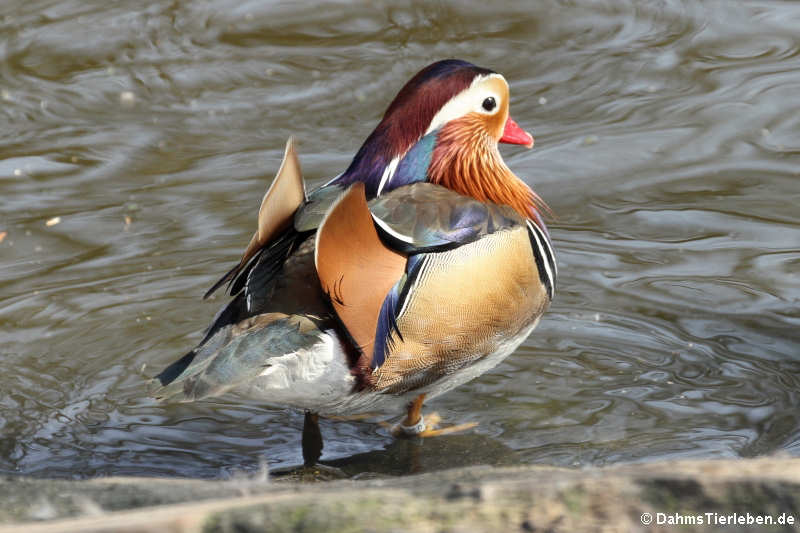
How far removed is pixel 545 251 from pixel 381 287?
0.73 m

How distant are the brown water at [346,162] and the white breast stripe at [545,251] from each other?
448 mm

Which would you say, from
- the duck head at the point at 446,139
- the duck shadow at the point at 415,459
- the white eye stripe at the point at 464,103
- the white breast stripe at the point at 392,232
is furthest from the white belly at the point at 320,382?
the white eye stripe at the point at 464,103

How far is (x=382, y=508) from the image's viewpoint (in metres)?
1.77

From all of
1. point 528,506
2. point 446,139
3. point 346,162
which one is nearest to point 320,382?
point 446,139

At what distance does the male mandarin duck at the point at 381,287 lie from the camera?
3154 mm

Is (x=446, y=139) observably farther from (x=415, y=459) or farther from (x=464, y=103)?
(x=415, y=459)

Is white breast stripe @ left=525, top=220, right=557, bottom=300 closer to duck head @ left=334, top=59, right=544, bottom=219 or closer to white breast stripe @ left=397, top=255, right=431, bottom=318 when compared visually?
duck head @ left=334, top=59, right=544, bottom=219

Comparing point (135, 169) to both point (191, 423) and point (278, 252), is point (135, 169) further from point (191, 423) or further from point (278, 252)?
point (278, 252)

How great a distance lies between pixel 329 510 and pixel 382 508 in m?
0.08

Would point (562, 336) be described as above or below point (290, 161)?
below

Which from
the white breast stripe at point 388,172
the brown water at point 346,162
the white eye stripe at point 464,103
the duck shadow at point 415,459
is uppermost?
the white eye stripe at point 464,103

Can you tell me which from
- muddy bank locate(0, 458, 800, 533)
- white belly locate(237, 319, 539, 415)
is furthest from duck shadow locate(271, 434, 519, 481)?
muddy bank locate(0, 458, 800, 533)

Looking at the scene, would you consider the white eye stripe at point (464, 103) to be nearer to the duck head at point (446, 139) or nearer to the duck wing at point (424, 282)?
the duck head at point (446, 139)

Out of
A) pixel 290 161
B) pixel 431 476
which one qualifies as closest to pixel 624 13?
pixel 290 161
